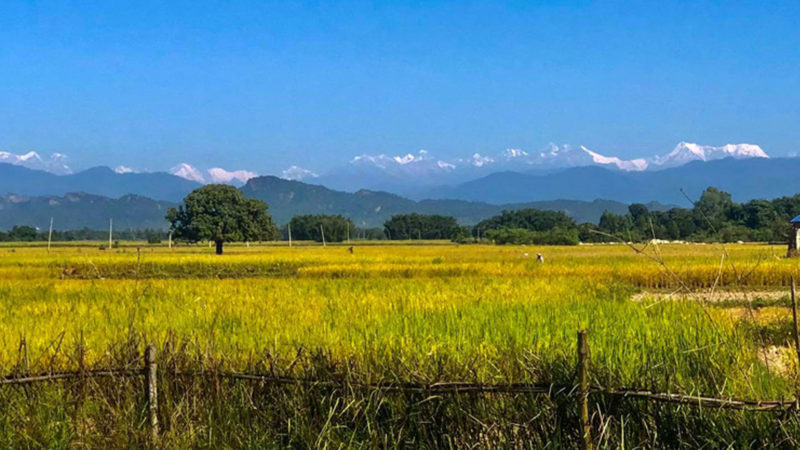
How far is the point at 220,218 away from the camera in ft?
177

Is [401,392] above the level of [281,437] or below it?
above

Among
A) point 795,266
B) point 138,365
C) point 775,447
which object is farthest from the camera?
point 795,266

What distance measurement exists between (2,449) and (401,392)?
9.57 feet

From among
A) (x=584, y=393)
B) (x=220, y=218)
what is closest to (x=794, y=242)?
(x=584, y=393)

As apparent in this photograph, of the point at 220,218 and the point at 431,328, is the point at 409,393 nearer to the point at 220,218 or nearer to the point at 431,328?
the point at 431,328

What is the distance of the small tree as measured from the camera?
5294 centimetres

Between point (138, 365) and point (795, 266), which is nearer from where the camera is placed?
point (138, 365)

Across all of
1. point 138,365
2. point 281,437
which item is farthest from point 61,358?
point 281,437

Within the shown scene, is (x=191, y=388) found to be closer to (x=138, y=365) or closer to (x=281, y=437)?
(x=138, y=365)

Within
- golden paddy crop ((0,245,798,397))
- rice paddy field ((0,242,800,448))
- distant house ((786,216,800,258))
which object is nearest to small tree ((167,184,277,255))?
golden paddy crop ((0,245,798,397))

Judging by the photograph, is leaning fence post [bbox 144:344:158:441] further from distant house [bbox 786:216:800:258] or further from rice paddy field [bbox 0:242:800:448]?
distant house [bbox 786:216:800:258]

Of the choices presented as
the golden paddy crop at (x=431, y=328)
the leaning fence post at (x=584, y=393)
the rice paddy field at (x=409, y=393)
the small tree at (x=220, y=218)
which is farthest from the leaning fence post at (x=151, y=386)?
Answer: the small tree at (x=220, y=218)

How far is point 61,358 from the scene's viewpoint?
5973mm

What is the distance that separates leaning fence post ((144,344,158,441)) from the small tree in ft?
162
